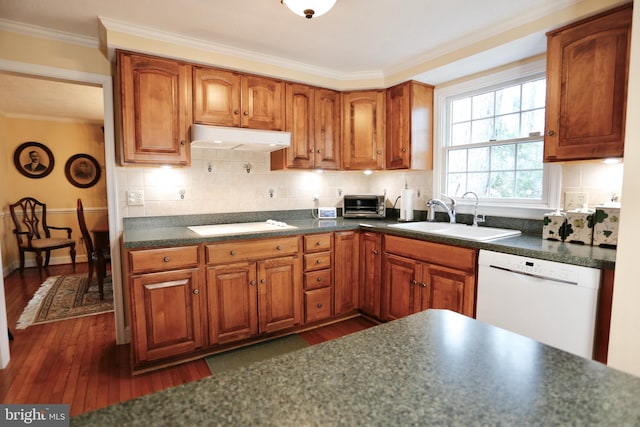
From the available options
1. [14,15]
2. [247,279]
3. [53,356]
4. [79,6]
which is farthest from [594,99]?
[53,356]

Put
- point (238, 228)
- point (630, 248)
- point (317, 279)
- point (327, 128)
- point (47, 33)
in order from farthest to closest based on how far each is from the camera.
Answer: point (327, 128) → point (317, 279) → point (238, 228) → point (47, 33) → point (630, 248)

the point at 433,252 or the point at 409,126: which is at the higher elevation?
the point at 409,126

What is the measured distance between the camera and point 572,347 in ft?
5.65

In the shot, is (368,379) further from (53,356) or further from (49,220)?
(49,220)

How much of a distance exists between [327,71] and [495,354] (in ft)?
9.58

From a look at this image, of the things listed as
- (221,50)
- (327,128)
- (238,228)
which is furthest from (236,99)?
(238,228)

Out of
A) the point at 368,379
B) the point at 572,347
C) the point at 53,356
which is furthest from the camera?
the point at 53,356

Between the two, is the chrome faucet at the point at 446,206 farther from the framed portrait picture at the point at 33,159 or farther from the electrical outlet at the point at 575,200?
the framed portrait picture at the point at 33,159

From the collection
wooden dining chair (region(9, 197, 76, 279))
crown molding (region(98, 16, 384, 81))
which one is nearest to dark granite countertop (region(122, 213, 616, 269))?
crown molding (region(98, 16, 384, 81))

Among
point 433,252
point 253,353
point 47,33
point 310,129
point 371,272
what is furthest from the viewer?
point 310,129

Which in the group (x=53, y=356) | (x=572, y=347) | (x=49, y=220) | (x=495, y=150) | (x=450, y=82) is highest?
(x=450, y=82)

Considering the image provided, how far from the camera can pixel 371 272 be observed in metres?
3.01

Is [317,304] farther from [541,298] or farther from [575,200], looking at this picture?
[575,200]

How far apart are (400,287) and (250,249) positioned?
122 cm
